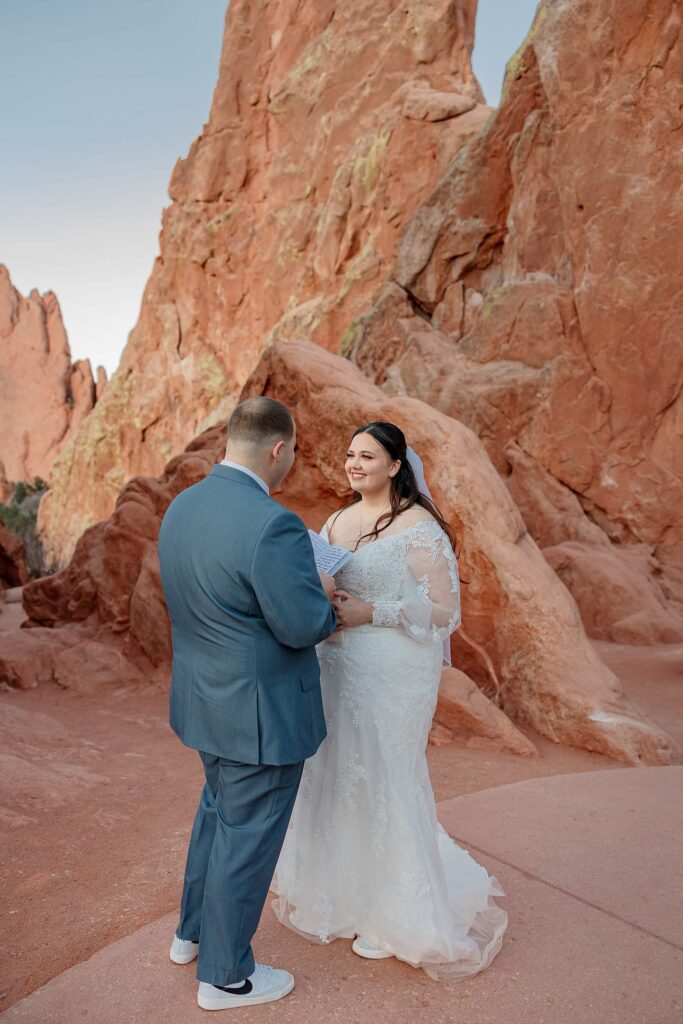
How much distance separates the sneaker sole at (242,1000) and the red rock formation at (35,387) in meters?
58.0

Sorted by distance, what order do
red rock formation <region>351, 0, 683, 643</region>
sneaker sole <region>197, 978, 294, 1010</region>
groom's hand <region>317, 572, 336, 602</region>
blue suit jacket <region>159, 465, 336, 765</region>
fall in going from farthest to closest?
red rock formation <region>351, 0, 683, 643</region>, groom's hand <region>317, 572, 336, 602</region>, sneaker sole <region>197, 978, 294, 1010</region>, blue suit jacket <region>159, 465, 336, 765</region>

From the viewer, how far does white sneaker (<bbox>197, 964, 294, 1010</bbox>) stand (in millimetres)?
2465

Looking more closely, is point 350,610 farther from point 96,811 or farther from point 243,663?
point 96,811

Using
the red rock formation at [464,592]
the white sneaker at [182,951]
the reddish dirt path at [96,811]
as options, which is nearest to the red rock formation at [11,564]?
the red rock formation at [464,592]

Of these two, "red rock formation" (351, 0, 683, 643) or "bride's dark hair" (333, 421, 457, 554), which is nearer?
"bride's dark hair" (333, 421, 457, 554)

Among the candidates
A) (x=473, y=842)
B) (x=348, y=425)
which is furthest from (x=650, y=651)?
(x=473, y=842)

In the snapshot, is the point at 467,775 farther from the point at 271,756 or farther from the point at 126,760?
the point at 271,756

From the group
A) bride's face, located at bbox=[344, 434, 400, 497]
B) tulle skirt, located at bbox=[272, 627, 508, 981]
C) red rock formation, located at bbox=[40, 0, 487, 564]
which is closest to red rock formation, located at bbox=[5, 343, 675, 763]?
tulle skirt, located at bbox=[272, 627, 508, 981]

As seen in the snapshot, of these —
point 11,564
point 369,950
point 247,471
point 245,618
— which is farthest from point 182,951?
point 11,564

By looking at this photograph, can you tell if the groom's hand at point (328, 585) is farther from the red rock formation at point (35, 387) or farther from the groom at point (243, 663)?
the red rock formation at point (35, 387)

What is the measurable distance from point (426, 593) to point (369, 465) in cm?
54

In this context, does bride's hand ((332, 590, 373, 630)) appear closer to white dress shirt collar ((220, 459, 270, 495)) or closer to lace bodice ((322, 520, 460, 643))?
lace bodice ((322, 520, 460, 643))

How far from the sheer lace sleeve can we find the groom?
1.31 feet

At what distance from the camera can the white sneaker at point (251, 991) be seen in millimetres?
2465
